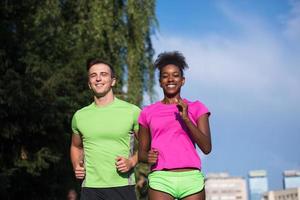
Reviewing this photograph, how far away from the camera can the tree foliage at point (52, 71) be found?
1402cm

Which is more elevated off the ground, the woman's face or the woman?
the woman's face

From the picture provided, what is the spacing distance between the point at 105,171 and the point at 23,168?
33.9 feet

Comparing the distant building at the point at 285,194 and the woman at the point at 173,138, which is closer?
the woman at the point at 173,138

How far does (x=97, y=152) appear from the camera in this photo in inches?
177

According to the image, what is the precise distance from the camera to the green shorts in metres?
4.14

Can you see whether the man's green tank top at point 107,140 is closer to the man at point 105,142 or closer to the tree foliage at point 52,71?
the man at point 105,142

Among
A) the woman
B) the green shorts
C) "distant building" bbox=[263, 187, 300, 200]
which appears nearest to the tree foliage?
the woman

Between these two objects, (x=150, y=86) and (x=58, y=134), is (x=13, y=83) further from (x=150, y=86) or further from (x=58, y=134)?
(x=150, y=86)

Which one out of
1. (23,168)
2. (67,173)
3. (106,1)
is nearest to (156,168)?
(23,168)

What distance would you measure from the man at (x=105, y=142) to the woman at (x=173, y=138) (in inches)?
6.0

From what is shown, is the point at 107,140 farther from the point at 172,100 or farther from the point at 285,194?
the point at 285,194

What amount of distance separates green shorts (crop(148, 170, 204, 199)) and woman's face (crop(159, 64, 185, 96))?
615 millimetres

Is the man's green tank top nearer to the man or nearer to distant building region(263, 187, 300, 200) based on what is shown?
the man

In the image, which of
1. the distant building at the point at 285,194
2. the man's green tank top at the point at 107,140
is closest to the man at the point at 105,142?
the man's green tank top at the point at 107,140
